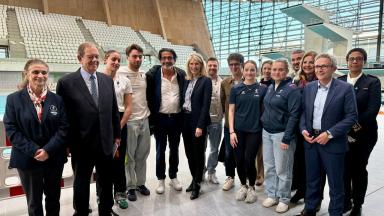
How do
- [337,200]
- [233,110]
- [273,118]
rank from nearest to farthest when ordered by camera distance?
1. [337,200]
2. [273,118]
3. [233,110]

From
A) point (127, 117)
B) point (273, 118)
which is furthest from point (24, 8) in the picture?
point (273, 118)

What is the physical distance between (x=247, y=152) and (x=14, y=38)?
43.8 ft

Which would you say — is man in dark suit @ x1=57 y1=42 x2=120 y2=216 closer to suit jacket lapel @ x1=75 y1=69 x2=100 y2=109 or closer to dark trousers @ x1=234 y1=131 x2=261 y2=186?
suit jacket lapel @ x1=75 y1=69 x2=100 y2=109

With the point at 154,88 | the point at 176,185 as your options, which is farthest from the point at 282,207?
the point at 154,88

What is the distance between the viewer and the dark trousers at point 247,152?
9.05ft

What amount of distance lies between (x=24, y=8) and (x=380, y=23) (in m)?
17.1

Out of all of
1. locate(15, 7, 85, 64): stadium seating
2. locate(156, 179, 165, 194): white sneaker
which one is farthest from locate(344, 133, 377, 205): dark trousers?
locate(15, 7, 85, 64): stadium seating

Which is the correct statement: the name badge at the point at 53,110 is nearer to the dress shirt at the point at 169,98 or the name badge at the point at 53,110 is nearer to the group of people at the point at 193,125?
the group of people at the point at 193,125

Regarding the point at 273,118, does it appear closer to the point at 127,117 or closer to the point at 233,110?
the point at 233,110

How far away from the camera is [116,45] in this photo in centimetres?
1486

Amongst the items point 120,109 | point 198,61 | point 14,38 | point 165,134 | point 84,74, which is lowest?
point 165,134

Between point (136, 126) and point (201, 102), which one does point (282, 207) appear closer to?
point (201, 102)

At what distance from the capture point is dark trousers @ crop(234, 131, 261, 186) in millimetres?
2760

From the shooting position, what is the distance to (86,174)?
2.13 meters
